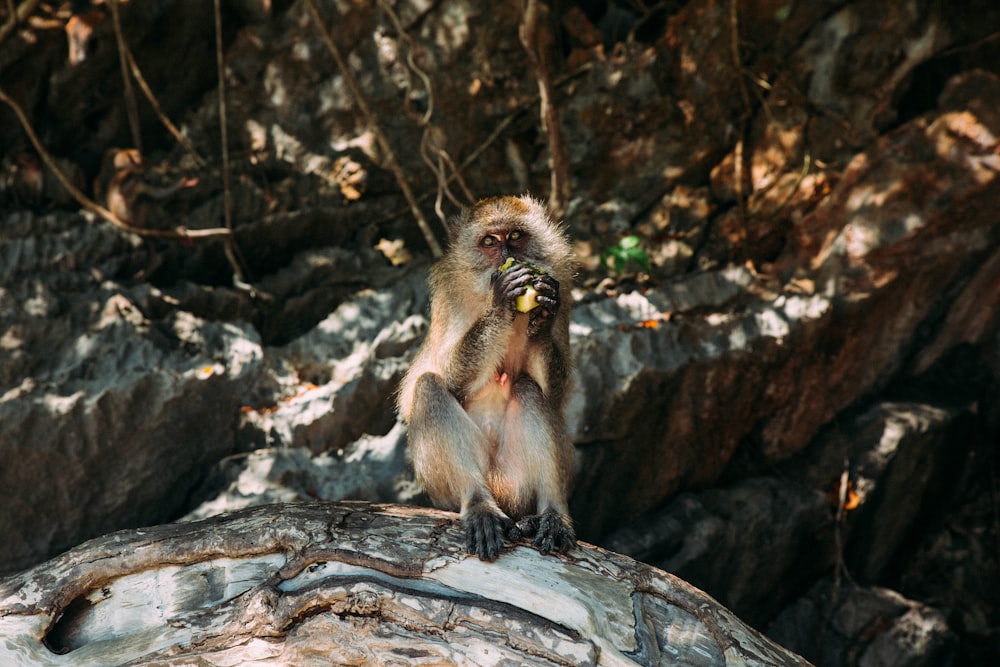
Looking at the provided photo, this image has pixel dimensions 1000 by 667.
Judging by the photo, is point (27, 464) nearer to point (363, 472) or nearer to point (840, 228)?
point (363, 472)

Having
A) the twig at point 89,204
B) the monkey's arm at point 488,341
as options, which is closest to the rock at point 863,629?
the monkey's arm at point 488,341

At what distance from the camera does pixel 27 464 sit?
5793 millimetres

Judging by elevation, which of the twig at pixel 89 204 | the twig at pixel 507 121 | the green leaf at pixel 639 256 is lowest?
the twig at pixel 89 204

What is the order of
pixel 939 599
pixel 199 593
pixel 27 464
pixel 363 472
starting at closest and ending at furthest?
pixel 199 593
pixel 27 464
pixel 363 472
pixel 939 599

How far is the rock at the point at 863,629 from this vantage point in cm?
678

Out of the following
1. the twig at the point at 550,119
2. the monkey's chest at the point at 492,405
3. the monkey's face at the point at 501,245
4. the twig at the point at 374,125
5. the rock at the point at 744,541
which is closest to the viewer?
the monkey's chest at the point at 492,405

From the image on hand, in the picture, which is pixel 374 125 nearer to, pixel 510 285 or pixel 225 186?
pixel 225 186

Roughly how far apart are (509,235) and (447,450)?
4.17 feet

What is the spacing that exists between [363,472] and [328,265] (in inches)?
88.0

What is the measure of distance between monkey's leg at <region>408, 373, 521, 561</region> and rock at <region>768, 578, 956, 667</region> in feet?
12.2

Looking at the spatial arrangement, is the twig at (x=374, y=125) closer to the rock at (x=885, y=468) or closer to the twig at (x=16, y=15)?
the twig at (x=16, y=15)

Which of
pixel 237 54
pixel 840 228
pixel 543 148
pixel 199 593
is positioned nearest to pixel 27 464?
pixel 199 593

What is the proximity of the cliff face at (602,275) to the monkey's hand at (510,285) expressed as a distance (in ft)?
6.96

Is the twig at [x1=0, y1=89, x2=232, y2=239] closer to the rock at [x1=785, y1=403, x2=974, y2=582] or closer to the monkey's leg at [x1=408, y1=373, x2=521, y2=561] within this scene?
the monkey's leg at [x1=408, y1=373, x2=521, y2=561]
